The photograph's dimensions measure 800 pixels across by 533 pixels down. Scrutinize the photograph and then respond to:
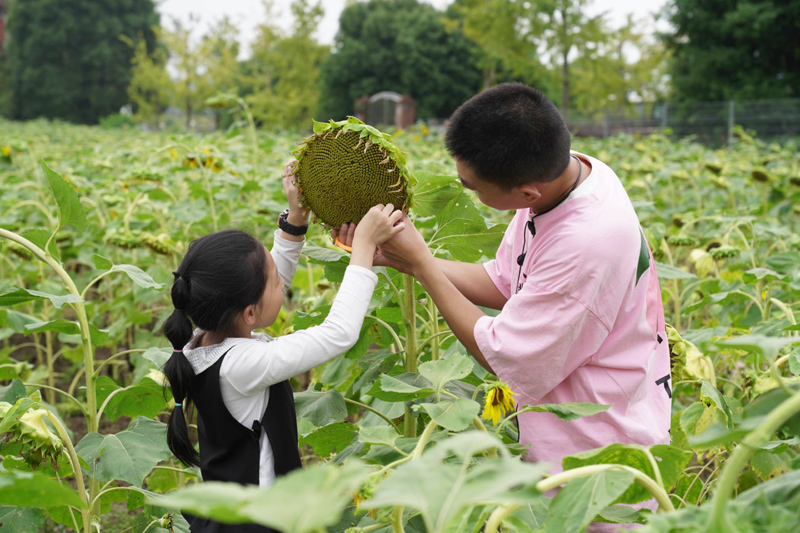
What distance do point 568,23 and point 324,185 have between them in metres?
20.5

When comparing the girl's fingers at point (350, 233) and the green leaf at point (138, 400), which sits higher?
the girl's fingers at point (350, 233)

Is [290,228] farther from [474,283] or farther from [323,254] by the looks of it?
[474,283]

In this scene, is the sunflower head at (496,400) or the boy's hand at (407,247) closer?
the sunflower head at (496,400)

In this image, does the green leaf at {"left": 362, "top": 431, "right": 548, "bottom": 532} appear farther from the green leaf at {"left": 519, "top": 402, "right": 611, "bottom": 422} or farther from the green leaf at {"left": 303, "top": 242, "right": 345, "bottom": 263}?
the green leaf at {"left": 303, "top": 242, "right": 345, "bottom": 263}

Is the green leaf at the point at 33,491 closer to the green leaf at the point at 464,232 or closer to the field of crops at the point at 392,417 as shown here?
the field of crops at the point at 392,417

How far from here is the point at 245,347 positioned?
53.6 inches

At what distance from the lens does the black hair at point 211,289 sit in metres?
1.37

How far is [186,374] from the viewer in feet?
4.46

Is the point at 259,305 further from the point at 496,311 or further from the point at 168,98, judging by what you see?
the point at 168,98

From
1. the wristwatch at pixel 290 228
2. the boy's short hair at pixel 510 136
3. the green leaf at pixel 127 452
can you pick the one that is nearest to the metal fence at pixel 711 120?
the wristwatch at pixel 290 228

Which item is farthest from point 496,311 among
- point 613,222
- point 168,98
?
point 168,98

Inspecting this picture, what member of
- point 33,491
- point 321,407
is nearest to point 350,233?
point 321,407

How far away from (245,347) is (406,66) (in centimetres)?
2993

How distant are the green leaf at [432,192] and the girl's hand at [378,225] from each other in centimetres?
12
